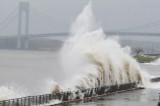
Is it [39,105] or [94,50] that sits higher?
[94,50]

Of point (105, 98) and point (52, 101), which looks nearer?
point (52, 101)

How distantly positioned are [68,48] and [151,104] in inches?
541

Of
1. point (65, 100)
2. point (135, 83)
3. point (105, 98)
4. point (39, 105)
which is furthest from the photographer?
point (135, 83)

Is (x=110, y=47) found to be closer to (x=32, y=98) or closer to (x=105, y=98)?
(x=105, y=98)

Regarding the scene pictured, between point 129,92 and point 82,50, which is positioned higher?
point 82,50

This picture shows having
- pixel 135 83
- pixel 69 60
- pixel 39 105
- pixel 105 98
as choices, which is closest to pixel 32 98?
pixel 39 105

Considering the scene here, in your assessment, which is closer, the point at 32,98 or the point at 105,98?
the point at 32,98

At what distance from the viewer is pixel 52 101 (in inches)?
1182

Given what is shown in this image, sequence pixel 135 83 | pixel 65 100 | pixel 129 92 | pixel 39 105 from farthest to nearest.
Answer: pixel 135 83 → pixel 129 92 → pixel 65 100 → pixel 39 105

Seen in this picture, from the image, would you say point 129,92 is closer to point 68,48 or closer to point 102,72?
point 102,72

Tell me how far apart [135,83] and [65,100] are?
16.3 m

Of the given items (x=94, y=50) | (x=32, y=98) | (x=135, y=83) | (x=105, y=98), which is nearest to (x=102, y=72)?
(x=94, y=50)

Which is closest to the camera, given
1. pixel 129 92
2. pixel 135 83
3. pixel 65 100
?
pixel 65 100

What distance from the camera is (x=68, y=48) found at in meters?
43.6
